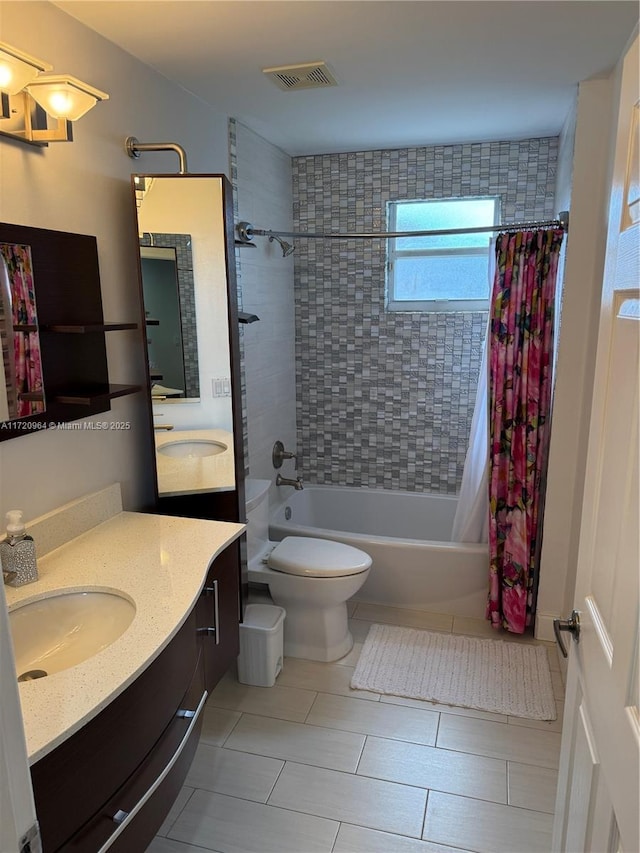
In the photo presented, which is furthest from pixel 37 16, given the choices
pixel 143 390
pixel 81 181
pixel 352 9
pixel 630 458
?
pixel 630 458

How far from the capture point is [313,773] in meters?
2.07

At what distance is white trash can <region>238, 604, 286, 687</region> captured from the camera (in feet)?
8.10

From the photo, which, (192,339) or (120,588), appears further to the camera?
(192,339)

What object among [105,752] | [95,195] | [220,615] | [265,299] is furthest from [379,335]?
[105,752]

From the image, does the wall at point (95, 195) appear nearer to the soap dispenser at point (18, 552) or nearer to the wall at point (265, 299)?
the soap dispenser at point (18, 552)

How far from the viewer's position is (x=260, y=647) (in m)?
2.47

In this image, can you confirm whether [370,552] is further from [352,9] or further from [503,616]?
[352,9]

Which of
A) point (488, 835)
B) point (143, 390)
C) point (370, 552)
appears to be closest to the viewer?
point (488, 835)

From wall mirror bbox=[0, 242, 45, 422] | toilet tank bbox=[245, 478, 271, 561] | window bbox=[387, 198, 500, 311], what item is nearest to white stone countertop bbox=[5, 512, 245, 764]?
wall mirror bbox=[0, 242, 45, 422]

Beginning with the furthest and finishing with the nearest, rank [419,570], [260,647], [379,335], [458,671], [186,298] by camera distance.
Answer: [379,335] → [419,570] → [458,671] → [260,647] → [186,298]

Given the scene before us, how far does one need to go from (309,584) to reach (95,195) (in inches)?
69.9

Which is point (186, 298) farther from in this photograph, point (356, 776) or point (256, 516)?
point (356, 776)

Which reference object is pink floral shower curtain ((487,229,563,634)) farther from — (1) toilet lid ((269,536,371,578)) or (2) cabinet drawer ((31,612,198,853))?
(2) cabinet drawer ((31,612,198,853))

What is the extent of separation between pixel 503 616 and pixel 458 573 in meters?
0.30
